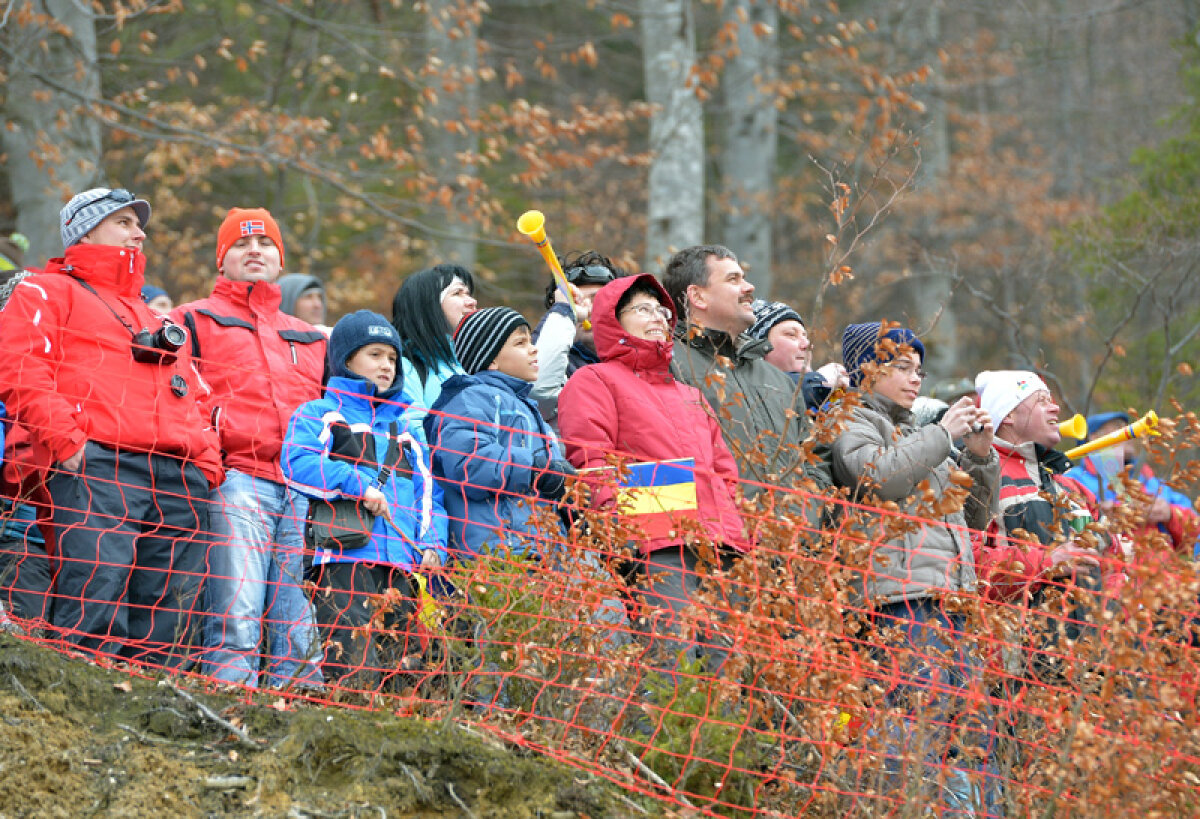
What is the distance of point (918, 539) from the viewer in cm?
506

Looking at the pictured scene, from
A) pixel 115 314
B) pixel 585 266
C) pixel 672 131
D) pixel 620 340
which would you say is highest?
pixel 672 131

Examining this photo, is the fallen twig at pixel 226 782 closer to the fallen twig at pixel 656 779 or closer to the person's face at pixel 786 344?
the fallen twig at pixel 656 779

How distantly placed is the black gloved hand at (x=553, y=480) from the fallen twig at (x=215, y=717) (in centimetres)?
148

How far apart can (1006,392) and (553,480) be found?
8.11ft

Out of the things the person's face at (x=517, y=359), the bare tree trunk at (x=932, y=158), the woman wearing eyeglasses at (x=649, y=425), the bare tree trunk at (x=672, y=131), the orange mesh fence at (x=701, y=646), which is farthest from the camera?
the bare tree trunk at (x=932, y=158)

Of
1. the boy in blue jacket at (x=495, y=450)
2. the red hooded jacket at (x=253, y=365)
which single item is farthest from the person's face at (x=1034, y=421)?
the red hooded jacket at (x=253, y=365)

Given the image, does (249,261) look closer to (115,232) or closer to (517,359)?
(115,232)

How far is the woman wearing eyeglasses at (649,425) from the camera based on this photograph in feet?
15.4

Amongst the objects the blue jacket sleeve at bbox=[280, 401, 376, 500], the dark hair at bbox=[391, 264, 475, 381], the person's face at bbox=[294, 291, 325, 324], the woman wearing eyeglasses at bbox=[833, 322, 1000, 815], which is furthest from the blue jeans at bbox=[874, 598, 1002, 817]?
the person's face at bbox=[294, 291, 325, 324]

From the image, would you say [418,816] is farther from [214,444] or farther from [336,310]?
[336,310]

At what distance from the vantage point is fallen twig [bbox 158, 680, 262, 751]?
374cm

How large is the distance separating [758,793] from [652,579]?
796mm

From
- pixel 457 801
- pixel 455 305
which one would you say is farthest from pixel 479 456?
pixel 457 801

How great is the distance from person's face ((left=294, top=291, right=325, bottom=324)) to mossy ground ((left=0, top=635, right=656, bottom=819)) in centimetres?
342
